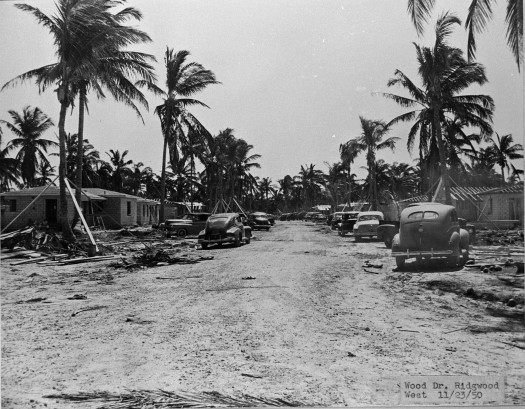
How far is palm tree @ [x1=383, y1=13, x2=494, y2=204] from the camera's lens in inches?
137

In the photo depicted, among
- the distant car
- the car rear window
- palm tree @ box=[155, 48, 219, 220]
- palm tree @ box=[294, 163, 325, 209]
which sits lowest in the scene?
the distant car

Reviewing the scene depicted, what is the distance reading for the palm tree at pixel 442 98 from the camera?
348cm

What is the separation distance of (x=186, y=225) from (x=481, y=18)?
4342mm

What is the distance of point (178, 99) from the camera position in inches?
165

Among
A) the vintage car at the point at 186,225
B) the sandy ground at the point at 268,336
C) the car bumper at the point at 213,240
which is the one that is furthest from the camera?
the car bumper at the point at 213,240

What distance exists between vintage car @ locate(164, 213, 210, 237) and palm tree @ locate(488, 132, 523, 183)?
373 cm

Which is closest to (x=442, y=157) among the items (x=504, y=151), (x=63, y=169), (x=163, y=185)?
(x=504, y=151)

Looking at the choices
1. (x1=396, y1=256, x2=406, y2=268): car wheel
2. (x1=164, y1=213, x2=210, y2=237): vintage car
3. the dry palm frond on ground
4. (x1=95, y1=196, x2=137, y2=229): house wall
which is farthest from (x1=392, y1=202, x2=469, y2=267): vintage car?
(x1=95, y1=196, x2=137, y2=229): house wall

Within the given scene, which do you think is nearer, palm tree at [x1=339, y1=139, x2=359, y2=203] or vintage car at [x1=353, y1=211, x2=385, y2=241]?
palm tree at [x1=339, y1=139, x2=359, y2=203]

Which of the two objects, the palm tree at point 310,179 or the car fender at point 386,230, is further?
the car fender at point 386,230

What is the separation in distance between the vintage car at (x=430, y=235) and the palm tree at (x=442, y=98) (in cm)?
26

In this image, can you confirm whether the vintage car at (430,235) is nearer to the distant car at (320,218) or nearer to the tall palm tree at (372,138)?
the tall palm tree at (372,138)

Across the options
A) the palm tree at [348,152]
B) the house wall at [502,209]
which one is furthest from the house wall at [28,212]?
the house wall at [502,209]

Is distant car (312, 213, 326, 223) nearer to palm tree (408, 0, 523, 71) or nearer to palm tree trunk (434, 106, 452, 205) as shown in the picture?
palm tree trunk (434, 106, 452, 205)
